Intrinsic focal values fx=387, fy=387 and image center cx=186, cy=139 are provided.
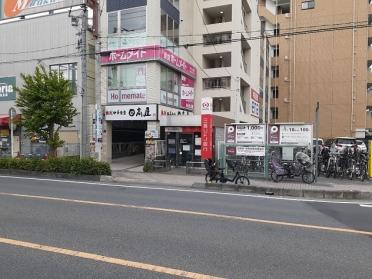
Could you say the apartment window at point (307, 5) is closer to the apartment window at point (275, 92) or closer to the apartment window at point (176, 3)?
the apartment window at point (275, 92)

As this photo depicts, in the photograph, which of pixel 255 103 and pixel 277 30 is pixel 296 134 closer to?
pixel 255 103

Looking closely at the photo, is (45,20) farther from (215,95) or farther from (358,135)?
(358,135)

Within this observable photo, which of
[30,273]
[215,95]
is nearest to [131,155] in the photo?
[215,95]

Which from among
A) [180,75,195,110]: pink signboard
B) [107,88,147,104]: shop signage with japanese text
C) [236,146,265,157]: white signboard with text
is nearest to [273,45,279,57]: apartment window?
[180,75,195,110]: pink signboard

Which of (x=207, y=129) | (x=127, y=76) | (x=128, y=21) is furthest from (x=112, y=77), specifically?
(x=207, y=129)

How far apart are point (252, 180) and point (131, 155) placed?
52.7 feet

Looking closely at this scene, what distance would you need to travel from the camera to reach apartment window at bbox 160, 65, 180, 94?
25.1 metres

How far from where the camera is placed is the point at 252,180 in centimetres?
1598

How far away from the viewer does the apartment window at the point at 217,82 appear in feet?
111

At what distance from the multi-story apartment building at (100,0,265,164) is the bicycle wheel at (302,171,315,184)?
693 cm

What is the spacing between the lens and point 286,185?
14.4 meters

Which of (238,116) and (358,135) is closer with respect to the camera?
(238,116)

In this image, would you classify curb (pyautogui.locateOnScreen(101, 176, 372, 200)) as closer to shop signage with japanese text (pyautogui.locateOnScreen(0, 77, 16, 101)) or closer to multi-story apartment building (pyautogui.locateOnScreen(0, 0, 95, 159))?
multi-story apartment building (pyautogui.locateOnScreen(0, 0, 95, 159))

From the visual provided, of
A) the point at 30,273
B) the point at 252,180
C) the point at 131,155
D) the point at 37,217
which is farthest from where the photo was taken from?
the point at 131,155
